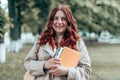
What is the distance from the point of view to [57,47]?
3.10 meters

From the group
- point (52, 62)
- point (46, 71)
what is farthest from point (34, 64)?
point (52, 62)

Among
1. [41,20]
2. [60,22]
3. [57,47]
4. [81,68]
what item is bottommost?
[41,20]

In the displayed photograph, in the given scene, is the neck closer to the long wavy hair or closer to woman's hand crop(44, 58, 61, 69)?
the long wavy hair

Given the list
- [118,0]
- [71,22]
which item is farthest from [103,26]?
[71,22]

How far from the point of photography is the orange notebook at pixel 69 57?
3.05 metres

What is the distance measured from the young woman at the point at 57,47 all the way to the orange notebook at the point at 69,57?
4 cm

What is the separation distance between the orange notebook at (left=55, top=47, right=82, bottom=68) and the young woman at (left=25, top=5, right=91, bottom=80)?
0.13 feet

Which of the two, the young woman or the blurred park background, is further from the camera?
the blurred park background

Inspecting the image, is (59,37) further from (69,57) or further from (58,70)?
(58,70)

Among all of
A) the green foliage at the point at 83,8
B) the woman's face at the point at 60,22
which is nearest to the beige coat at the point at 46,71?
the woman's face at the point at 60,22

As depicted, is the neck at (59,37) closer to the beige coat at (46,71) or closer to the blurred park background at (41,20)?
the beige coat at (46,71)

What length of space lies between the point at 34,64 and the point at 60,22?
1.28 feet

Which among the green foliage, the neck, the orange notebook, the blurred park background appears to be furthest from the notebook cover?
the green foliage

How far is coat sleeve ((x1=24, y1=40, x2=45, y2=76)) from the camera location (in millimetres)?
3120
